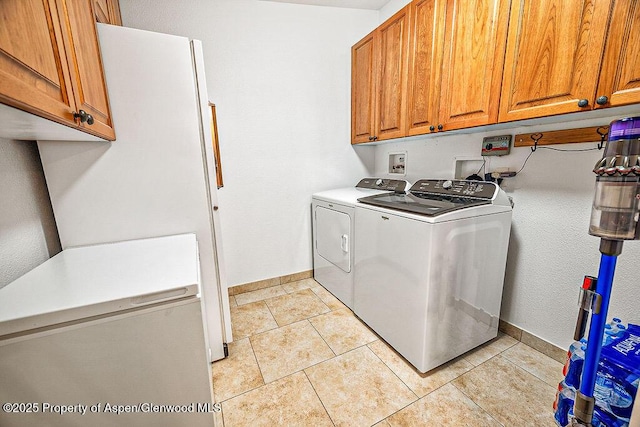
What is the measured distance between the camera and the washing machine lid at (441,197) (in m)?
1.48

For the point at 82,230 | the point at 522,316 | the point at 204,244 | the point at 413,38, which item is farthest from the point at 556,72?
the point at 82,230

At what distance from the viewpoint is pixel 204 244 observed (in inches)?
62.4

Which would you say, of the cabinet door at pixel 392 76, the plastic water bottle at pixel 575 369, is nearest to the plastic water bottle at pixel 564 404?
the plastic water bottle at pixel 575 369

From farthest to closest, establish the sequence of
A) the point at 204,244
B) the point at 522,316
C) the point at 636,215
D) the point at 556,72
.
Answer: the point at 522,316, the point at 204,244, the point at 556,72, the point at 636,215

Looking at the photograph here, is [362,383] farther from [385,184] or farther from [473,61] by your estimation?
[473,61]

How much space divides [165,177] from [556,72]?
6.72 ft

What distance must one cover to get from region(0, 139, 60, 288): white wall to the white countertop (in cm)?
8

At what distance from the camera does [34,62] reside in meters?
0.71

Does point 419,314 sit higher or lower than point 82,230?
lower

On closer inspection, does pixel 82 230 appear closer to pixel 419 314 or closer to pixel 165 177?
pixel 165 177

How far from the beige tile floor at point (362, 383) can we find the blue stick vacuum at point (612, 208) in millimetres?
726

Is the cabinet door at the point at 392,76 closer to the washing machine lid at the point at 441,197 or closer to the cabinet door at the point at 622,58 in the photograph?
the washing machine lid at the point at 441,197

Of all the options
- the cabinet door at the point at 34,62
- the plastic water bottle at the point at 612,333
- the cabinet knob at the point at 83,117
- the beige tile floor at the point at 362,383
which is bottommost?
the beige tile floor at the point at 362,383

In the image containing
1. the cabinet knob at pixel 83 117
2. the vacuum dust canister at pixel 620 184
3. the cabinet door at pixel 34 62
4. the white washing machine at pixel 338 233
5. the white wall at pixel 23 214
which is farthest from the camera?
the white washing machine at pixel 338 233
